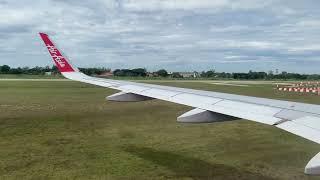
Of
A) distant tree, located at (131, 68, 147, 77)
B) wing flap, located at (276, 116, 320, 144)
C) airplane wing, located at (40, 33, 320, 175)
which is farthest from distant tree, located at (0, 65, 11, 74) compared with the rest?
wing flap, located at (276, 116, 320, 144)

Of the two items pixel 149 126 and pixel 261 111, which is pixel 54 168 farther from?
pixel 149 126

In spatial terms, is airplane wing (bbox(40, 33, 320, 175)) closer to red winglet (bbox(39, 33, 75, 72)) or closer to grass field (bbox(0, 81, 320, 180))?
grass field (bbox(0, 81, 320, 180))

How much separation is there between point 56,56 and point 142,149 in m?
3.41

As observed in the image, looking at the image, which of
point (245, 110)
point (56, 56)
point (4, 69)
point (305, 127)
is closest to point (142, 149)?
point (56, 56)

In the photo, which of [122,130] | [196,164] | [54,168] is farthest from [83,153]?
[122,130]

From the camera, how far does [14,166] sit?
938 centimetres

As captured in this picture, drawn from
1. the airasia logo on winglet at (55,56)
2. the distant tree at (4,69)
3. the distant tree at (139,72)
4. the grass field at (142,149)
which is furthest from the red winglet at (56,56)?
the distant tree at (4,69)

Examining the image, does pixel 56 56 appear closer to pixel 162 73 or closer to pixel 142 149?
pixel 142 149

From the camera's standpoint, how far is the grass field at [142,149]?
893cm

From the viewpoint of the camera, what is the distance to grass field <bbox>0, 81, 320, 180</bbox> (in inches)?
352

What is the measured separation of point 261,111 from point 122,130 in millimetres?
9022

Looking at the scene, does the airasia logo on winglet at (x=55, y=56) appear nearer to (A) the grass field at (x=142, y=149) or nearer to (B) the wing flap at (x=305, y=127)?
(A) the grass field at (x=142, y=149)

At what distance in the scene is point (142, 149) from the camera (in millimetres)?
11328

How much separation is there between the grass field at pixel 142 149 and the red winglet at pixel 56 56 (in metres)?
2.20
